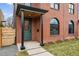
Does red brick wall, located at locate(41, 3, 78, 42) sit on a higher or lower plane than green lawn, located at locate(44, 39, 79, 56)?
higher

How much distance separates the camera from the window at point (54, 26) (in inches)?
520

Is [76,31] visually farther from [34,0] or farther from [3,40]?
[3,40]

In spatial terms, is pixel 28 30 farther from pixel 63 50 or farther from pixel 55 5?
pixel 63 50

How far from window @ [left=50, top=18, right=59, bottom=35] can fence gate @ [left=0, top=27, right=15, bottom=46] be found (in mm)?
3425

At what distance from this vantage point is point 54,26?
13484mm

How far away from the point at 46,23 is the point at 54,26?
124 centimetres

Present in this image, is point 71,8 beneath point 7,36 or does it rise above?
above

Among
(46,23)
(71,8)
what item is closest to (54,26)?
(46,23)

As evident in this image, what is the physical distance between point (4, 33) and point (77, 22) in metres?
8.99

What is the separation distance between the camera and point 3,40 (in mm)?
10938

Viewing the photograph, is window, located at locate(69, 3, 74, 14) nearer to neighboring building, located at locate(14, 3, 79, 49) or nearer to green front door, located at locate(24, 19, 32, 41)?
neighboring building, located at locate(14, 3, 79, 49)

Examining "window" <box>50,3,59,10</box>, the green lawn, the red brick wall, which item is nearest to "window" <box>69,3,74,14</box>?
the red brick wall

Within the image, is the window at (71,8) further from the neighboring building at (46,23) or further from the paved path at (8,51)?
the paved path at (8,51)

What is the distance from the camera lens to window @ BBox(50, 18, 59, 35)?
1320cm
